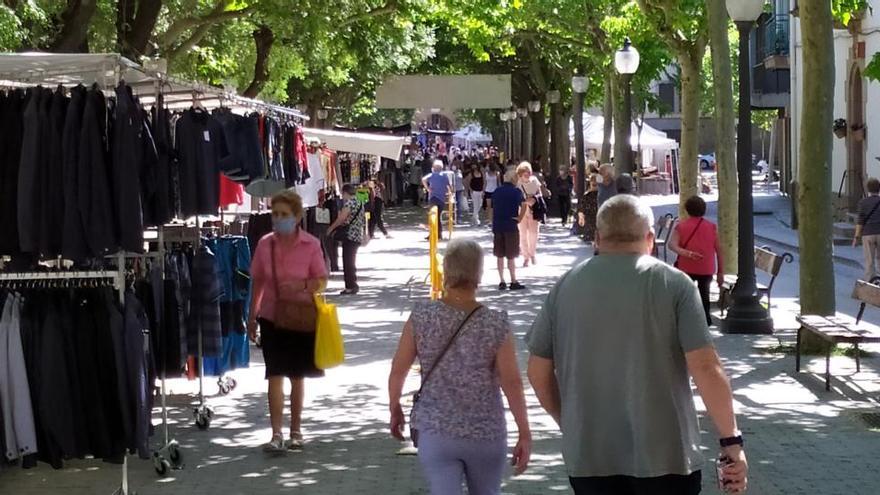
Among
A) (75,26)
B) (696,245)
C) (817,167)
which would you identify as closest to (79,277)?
(817,167)

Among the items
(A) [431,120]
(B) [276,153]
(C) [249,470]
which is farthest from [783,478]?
(A) [431,120]

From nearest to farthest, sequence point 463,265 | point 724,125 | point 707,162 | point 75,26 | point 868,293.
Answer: point 463,265 < point 868,293 < point 75,26 < point 724,125 < point 707,162

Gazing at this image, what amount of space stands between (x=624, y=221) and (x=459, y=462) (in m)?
1.27

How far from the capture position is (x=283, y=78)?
3641cm

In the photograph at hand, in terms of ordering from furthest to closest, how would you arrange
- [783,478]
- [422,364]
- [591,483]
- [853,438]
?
[853,438]
[783,478]
[422,364]
[591,483]

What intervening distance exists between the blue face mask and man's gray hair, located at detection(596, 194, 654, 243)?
4.47 meters

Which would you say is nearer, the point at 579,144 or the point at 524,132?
the point at 579,144

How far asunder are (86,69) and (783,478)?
4501 mm

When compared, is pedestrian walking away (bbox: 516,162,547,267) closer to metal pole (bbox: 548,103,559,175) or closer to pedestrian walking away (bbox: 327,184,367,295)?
pedestrian walking away (bbox: 327,184,367,295)

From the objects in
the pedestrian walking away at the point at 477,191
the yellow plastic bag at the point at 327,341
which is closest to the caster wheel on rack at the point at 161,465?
the yellow plastic bag at the point at 327,341

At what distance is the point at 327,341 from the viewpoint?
9.45 metres

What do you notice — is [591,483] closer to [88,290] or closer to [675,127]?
[88,290]

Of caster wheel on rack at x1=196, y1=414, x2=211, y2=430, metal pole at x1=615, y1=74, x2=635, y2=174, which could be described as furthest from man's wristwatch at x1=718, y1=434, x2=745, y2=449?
metal pole at x1=615, y1=74, x2=635, y2=174

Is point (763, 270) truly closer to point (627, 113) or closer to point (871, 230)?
point (871, 230)
